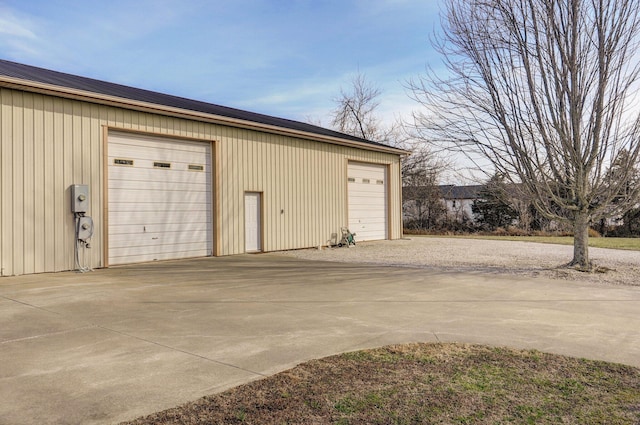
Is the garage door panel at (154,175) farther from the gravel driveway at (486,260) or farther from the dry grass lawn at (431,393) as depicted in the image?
the dry grass lawn at (431,393)

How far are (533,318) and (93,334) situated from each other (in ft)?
16.4

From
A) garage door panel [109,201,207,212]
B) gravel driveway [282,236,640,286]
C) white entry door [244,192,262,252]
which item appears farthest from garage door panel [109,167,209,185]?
gravel driveway [282,236,640,286]

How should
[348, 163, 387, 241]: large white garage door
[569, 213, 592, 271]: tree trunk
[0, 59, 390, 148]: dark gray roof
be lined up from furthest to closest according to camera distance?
[348, 163, 387, 241]: large white garage door < [0, 59, 390, 148]: dark gray roof < [569, 213, 592, 271]: tree trunk

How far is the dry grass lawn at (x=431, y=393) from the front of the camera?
306 centimetres

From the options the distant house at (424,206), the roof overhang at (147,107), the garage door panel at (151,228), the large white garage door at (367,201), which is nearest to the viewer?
the roof overhang at (147,107)

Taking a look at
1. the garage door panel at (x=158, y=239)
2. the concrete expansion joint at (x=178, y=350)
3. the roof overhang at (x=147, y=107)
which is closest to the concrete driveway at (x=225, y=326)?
the concrete expansion joint at (x=178, y=350)

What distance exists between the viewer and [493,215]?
1242 inches

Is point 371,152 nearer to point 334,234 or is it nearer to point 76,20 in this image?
point 334,234

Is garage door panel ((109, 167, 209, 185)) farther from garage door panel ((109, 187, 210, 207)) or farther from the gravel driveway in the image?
the gravel driveway

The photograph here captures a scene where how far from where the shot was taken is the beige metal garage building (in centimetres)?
978

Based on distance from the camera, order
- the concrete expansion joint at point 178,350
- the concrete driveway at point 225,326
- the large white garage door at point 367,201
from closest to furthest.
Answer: the concrete driveway at point 225,326 → the concrete expansion joint at point 178,350 → the large white garage door at point 367,201

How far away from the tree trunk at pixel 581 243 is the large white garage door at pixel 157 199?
8.98m

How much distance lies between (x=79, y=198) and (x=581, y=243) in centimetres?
1055

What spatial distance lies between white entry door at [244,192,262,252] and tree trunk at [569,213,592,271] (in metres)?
8.45
